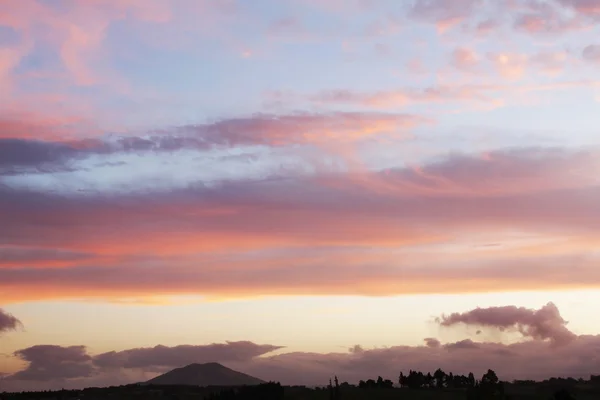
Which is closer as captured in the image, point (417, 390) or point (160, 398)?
point (417, 390)

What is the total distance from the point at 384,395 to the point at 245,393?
102ft

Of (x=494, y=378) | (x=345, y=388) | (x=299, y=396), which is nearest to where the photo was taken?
(x=494, y=378)

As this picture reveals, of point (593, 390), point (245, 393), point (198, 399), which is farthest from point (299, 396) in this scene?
point (593, 390)

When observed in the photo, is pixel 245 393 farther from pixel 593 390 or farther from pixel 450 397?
pixel 593 390

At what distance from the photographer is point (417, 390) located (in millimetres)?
180375

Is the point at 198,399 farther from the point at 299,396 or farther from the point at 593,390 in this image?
the point at 593,390

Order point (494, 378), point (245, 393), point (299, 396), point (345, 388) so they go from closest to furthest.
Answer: point (494, 378)
point (245, 393)
point (299, 396)
point (345, 388)

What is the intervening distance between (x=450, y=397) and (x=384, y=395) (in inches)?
583

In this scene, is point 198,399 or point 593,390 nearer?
point 593,390

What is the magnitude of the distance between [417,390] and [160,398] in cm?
6489

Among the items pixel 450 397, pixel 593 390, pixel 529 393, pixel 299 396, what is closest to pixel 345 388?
pixel 299 396

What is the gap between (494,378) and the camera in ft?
442

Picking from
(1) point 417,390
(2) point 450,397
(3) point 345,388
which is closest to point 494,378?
(2) point 450,397

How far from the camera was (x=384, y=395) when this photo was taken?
175000 mm
